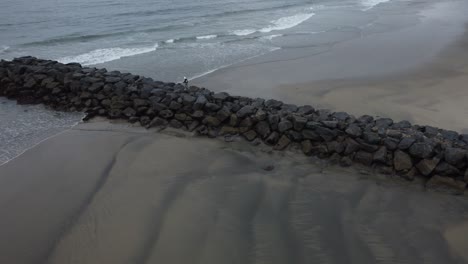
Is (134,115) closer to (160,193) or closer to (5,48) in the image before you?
(160,193)

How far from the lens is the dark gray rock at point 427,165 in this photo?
21.2ft

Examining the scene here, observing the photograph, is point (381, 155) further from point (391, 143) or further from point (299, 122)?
point (299, 122)

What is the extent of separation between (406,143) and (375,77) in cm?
619

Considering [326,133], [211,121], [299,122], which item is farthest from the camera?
[211,121]

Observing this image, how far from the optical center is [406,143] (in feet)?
22.1

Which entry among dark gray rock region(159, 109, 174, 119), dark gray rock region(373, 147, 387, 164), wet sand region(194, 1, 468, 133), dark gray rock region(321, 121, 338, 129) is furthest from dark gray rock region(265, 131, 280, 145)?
wet sand region(194, 1, 468, 133)

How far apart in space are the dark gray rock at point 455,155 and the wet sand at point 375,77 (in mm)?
2379

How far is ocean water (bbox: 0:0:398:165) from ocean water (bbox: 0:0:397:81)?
4cm

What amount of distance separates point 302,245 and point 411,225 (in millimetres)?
1629

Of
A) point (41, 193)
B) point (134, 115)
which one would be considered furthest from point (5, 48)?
point (41, 193)

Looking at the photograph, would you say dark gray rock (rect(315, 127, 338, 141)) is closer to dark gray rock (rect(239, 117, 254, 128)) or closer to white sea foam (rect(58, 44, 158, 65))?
dark gray rock (rect(239, 117, 254, 128))

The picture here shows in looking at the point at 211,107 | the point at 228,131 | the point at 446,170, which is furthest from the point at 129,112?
the point at 446,170

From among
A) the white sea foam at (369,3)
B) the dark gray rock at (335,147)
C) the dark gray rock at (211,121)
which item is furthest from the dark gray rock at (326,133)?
the white sea foam at (369,3)

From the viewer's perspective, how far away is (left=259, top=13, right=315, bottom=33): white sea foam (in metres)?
22.3
